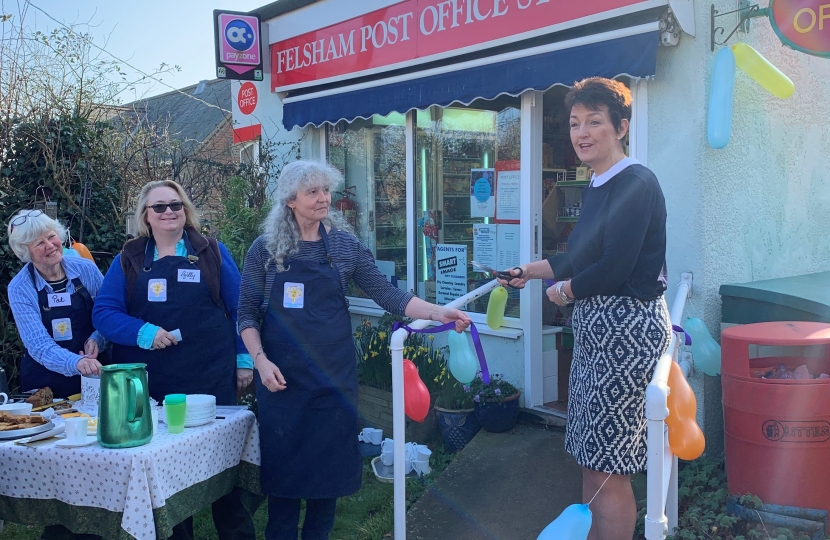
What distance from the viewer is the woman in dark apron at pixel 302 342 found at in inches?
113

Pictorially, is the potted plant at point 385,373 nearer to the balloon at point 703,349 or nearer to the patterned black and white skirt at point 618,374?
the balloon at point 703,349

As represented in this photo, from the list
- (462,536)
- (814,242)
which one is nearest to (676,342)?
(462,536)

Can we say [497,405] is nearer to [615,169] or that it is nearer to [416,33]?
[615,169]

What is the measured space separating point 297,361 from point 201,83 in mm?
18280

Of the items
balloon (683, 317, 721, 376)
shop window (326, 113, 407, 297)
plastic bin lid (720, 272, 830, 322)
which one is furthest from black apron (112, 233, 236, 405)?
shop window (326, 113, 407, 297)

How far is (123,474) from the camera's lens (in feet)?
8.00

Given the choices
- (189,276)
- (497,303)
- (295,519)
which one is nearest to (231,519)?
(295,519)

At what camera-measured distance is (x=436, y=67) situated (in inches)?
210

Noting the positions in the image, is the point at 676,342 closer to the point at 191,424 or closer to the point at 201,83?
the point at 191,424

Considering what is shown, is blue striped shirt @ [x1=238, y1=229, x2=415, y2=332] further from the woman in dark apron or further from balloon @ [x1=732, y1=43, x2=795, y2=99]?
balloon @ [x1=732, y1=43, x2=795, y2=99]

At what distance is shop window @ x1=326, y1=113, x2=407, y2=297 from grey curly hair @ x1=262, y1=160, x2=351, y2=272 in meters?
3.13

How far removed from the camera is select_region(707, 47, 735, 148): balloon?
345 cm

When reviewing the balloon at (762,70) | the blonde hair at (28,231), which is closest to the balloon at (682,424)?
the balloon at (762,70)

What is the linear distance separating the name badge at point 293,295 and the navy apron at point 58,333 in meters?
1.25
